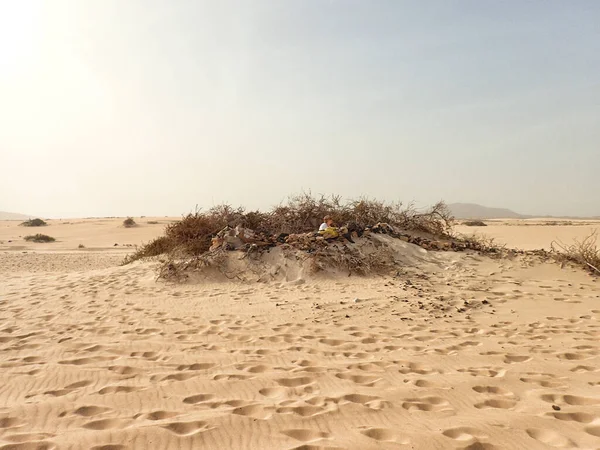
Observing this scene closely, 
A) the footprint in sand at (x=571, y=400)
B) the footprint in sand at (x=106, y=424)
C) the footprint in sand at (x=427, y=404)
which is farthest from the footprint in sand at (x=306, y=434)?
the footprint in sand at (x=571, y=400)

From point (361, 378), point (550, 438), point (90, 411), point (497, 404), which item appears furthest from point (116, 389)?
point (550, 438)

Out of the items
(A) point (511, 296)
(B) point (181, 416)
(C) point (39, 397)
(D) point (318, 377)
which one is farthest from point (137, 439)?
(A) point (511, 296)

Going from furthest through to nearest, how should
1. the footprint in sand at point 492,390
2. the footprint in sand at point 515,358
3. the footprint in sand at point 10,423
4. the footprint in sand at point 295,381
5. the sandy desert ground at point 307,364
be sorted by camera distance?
the footprint in sand at point 515,358 < the footprint in sand at point 295,381 < the footprint in sand at point 492,390 < the footprint in sand at point 10,423 < the sandy desert ground at point 307,364

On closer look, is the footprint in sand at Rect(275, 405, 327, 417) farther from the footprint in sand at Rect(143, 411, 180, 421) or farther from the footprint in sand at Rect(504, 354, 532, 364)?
the footprint in sand at Rect(504, 354, 532, 364)

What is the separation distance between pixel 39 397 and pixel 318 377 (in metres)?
2.30

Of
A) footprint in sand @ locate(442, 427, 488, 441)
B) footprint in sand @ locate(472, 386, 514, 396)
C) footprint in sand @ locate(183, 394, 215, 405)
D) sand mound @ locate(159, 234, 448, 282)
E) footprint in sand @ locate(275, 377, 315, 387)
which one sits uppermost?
sand mound @ locate(159, 234, 448, 282)

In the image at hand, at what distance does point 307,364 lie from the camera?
395cm

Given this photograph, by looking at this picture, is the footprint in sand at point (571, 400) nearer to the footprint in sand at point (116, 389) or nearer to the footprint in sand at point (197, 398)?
the footprint in sand at point (197, 398)

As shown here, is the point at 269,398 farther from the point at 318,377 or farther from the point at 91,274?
the point at 91,274

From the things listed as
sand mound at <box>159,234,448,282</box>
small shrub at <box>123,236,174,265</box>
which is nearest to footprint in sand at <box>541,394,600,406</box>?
sand mound at <box>159,234,448,282</box>

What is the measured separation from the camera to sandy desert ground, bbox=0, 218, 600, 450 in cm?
267

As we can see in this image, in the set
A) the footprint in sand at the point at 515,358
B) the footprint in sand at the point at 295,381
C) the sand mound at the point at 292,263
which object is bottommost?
the footprint in sand at the point at 515,358

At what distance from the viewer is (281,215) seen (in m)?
10.9

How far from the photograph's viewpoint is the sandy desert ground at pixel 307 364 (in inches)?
105
